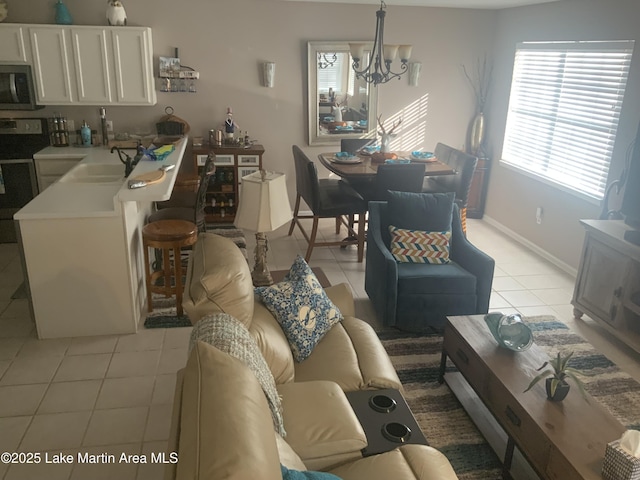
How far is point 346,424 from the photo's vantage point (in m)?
2.00

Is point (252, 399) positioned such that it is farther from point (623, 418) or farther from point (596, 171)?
point (596, 171)

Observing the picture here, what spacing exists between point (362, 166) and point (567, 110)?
2.05 meters

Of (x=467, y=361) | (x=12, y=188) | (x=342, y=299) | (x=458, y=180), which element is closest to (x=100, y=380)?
(x=342, y=299)

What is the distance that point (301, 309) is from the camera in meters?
2.67

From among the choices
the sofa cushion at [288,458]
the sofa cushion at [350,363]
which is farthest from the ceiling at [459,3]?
the sofa cushion at [288,458]

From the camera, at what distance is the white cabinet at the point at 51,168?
16.6 feet

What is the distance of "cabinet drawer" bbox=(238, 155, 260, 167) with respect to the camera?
226 inches

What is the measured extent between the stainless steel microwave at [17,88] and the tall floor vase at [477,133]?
487cm

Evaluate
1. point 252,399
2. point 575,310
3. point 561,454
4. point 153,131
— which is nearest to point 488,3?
point 575,310

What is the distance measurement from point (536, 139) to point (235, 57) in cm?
337

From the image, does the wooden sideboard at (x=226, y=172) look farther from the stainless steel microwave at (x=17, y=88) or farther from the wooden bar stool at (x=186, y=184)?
the stainless steel microwave at (x=17, y=88)

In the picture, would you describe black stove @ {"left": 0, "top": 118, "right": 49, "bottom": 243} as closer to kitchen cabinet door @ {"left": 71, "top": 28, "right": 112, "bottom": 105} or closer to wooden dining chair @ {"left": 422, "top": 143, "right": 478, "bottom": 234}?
kitchen cabinet door @ {"left": 71, "top": 28, "right": 112, "bottom": 105}

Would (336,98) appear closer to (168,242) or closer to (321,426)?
(168,242)

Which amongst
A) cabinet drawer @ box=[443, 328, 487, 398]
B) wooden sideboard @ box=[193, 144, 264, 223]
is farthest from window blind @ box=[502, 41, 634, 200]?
wooden sideboard @ box=[193, 144, 264, 223]
